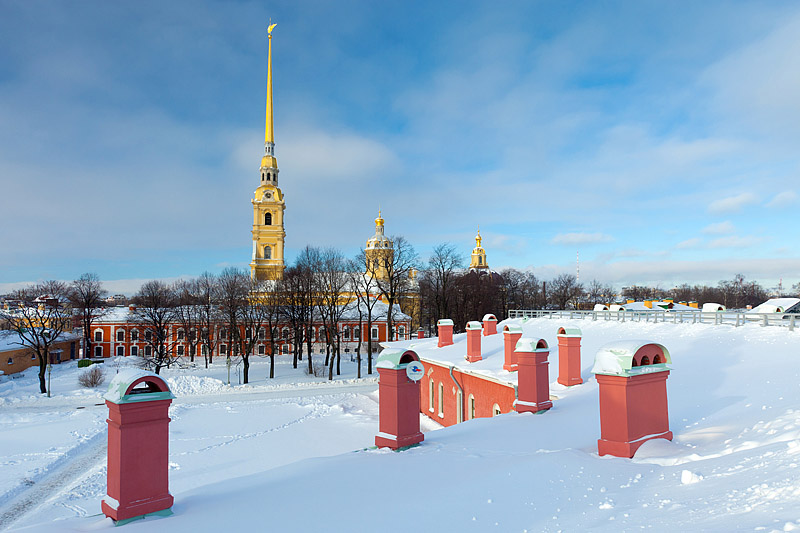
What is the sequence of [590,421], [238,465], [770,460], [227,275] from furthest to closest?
1. [227,275]
2. [238,465]
3. [590,421]
4. [770,460]

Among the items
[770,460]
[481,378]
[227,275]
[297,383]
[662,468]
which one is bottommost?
[297,383]

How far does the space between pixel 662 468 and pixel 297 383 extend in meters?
30.8

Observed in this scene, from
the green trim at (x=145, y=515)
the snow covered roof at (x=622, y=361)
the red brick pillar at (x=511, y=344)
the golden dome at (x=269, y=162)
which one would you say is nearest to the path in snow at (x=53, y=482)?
the green trim at (x=145, y=515)

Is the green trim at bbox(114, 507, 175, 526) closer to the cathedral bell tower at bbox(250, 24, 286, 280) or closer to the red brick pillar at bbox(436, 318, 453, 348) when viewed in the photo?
the red brick pillar at bbox(436, 318, 453, 348)

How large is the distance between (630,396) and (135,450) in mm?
6037

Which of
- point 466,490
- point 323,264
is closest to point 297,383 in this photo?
point 323,264

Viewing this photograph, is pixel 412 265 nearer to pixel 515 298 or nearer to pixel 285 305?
pixel 285 305

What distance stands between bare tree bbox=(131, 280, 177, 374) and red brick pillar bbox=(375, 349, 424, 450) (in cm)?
3158

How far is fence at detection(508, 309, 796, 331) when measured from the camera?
1645 centimetres

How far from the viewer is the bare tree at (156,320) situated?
120ft

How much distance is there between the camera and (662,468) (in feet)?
18.1

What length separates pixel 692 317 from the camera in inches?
Answer: 827

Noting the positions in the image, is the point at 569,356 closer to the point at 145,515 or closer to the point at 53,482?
the point at 145,515

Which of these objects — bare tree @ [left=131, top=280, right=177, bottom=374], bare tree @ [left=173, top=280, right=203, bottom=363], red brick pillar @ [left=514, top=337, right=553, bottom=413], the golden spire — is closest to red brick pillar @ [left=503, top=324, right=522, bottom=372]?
red brick pillar @ [left=514, top=337, right=553, bottom=413]
